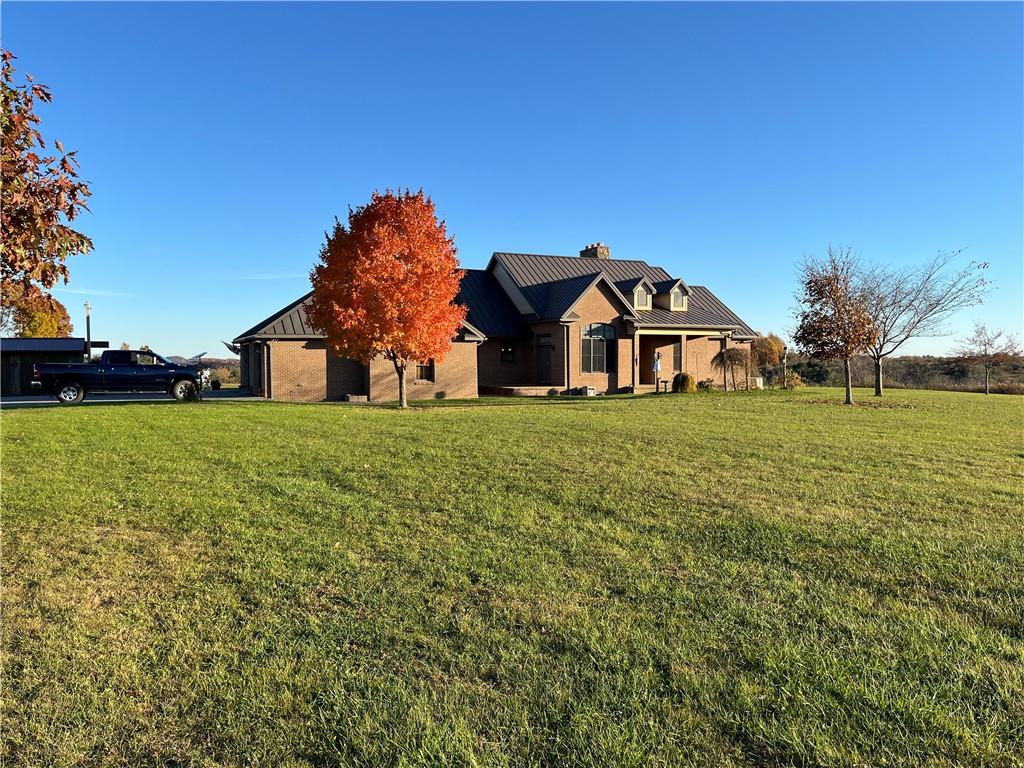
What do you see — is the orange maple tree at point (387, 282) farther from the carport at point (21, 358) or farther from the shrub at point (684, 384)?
the carport at point (21, 358)

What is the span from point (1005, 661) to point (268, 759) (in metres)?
3.75

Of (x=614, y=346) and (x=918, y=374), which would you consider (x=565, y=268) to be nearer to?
(x=614, y=346)

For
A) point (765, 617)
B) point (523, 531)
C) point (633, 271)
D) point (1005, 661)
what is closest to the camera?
point (1005, 661)

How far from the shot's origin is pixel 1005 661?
3.33m

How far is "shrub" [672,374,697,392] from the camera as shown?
29641 millimetres

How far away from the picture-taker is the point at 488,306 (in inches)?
1260

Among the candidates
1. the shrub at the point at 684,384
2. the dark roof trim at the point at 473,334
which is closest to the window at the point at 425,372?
the dark roof trim at the point at 473,334

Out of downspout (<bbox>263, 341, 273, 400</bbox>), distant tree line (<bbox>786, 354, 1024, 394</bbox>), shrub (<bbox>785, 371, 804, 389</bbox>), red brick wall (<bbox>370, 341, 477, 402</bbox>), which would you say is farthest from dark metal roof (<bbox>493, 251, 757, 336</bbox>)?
downspout (<bbox>263, 341, 273, 400</bbox>)

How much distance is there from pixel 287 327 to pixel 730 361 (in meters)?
23.1

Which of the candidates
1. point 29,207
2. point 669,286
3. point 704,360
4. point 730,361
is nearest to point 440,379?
point 669,286

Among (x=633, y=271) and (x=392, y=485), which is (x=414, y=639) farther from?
(x=633, y=271)

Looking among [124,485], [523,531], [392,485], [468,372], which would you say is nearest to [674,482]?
[523,531]

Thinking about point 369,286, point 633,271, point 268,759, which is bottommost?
point 268,759

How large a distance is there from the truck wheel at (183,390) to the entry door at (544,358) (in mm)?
15346
